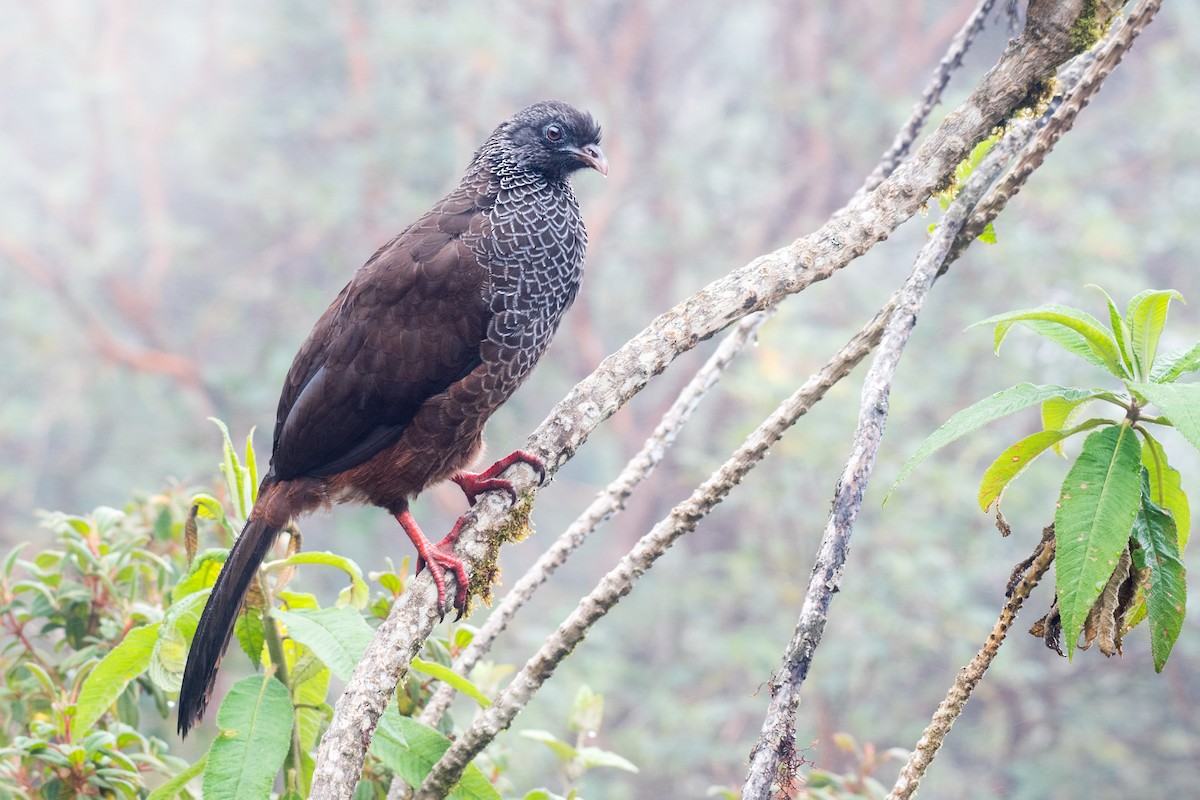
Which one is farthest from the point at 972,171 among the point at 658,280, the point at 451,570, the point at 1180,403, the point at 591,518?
the point at 658,280

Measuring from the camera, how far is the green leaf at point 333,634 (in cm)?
134

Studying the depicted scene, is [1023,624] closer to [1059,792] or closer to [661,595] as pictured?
[1059,792]

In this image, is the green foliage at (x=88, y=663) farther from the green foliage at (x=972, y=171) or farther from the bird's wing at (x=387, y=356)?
the green foliage at (x=972, y=171)

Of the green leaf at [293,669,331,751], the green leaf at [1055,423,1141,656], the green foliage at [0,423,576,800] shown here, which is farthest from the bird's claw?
the green leaf at [1055,423,1141,656]

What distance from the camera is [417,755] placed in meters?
1.51

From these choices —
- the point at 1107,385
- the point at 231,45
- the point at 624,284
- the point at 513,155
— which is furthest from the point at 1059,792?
the point at 231,45

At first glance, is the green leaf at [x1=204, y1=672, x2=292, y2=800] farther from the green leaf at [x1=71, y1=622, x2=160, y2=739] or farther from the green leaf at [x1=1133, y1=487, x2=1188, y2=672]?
the green leaf at [x1=1133, y1=487, x2=1188, y2=672]

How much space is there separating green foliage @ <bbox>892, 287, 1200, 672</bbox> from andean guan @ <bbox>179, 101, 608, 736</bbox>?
1066 millimetres

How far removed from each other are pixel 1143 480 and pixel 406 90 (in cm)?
676

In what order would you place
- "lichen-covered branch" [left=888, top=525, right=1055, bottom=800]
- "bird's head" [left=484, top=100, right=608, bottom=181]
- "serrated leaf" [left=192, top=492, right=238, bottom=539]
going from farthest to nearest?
"bird's head" [left=484, top=100, right=608, bottom=181]
"serrated leaf" [left=192, top=492, right=238, bottom=539]
"lichen-covered branch" [left=888, top=525, right=1055, bottom=800]

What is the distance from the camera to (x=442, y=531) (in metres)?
8.02

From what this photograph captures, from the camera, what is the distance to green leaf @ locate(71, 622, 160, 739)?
4.89 ft

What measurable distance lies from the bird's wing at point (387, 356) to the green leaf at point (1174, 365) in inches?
48.2

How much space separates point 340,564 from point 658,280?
6.38m
